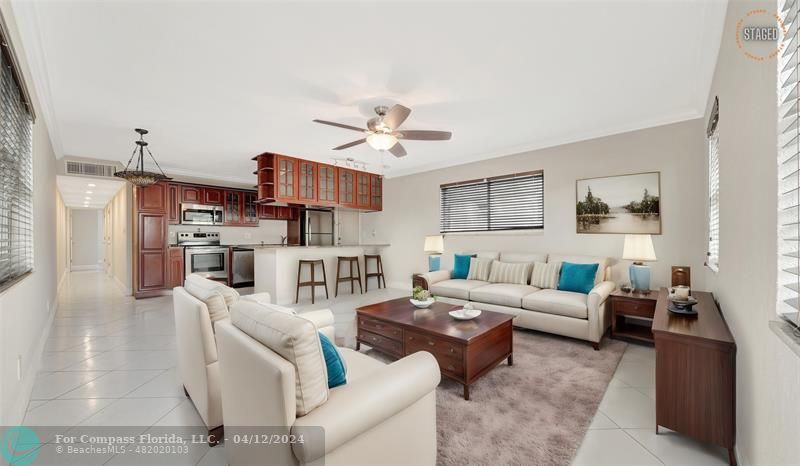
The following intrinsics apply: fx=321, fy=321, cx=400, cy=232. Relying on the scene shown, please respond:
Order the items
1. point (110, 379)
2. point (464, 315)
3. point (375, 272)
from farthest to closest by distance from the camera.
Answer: point (375, 272)
point (464, 315)
point (110, 379)

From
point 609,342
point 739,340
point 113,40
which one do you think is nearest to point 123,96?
point 113,40

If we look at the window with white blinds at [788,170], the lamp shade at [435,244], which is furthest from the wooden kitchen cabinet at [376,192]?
the window with white blinds at [788,170]

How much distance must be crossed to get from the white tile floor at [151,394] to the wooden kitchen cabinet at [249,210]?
3.53 m

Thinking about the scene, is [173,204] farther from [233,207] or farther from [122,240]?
[122,240]

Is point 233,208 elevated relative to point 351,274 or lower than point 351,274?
elevated

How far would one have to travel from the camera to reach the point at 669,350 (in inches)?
69.5

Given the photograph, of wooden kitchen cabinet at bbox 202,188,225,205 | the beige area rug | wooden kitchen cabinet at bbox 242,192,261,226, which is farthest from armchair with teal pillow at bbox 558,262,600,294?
wooden kitchen cabinet at bbox 202,188,225,205

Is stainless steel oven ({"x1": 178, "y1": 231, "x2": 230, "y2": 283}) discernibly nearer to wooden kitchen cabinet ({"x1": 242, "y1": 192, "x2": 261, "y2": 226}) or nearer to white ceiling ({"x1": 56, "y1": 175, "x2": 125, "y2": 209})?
wooden kitchen cabinet ({"x1": 242, "y1": 192, "x2": 261, "y2": 226})

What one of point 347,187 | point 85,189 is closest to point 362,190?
point 347,187

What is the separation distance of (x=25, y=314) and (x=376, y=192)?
5.33 metres

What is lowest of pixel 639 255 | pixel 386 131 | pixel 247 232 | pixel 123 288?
pixel 123 288

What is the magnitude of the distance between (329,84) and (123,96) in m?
1.98

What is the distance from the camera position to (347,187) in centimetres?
629

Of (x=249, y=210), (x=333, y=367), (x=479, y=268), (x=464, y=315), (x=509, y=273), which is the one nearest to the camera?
(x=333, y=367)
